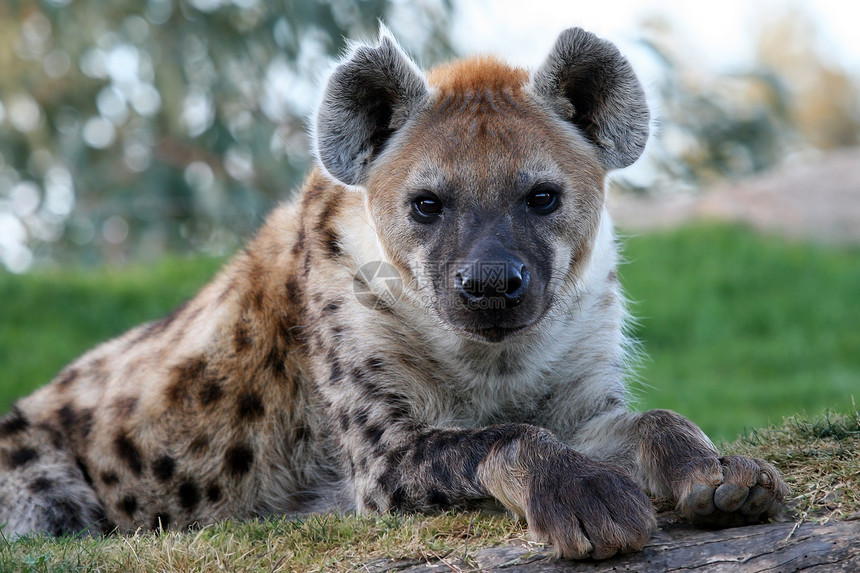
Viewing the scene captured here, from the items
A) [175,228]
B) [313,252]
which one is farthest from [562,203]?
[175,228]

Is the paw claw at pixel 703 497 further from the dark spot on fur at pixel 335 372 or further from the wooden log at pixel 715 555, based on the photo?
the dark spot on fur at pixel 335 372

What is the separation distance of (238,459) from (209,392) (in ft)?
1.06

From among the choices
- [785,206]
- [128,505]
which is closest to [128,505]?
[128,505]

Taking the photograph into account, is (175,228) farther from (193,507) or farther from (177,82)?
(193,507)

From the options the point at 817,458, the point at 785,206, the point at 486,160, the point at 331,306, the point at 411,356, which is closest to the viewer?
the point at 817,458

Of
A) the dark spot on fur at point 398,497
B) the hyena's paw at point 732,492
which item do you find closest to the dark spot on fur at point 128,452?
the dark spot on fur at point 398,497

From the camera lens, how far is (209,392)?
4.38m

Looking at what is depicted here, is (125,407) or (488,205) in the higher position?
(488,205)

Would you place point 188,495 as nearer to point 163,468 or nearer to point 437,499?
point 163,468

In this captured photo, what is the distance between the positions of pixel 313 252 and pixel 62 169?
11.7 metres

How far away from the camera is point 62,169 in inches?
579

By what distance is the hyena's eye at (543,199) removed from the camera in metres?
3.74

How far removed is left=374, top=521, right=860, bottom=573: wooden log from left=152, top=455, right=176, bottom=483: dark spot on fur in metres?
1.60

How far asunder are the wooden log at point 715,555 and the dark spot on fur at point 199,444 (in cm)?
149
